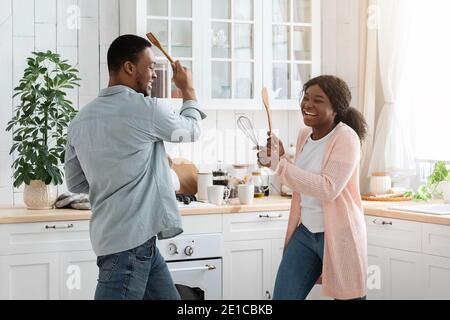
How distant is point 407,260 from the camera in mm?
3791

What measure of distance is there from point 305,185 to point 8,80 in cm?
194

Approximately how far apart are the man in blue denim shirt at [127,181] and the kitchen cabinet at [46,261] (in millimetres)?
1145

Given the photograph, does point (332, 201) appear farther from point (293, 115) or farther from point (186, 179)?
point (293, 115)

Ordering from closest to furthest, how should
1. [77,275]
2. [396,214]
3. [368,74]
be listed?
[77,275]
[396,214]
[368,74]

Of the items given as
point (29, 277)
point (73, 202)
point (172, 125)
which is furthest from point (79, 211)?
point (172, 125)

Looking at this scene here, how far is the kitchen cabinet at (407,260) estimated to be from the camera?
142 inches

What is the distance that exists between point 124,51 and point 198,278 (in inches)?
63.5

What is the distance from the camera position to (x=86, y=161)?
8.42 ft

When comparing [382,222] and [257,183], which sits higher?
[257,183]

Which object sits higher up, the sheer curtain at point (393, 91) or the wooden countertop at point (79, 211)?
the sheer curtain at point (393, 91)

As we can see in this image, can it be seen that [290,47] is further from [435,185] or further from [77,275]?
[77,275]

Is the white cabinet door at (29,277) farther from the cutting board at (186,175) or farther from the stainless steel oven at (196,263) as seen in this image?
the cutting board at (186,175)

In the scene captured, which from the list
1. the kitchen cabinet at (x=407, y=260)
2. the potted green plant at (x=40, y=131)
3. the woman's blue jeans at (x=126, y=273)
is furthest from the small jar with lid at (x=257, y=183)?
the woman's blue jeans at (x=126, y=273)
